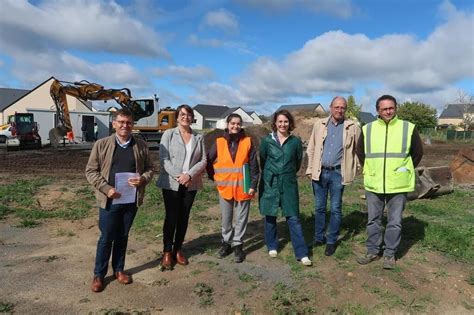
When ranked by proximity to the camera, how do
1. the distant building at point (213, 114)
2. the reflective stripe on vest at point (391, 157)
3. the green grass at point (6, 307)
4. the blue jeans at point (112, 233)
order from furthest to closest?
the distant building at point (213, 114) → the reflective stripe on vest at point (391, 157) → the blue jeans at point (112, 233) → the green grass at point (6, 307)

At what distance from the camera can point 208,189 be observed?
388 inches

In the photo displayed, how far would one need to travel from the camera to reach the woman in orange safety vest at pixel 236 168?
16.5ft

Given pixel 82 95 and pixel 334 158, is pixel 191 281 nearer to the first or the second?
pixel 334 158

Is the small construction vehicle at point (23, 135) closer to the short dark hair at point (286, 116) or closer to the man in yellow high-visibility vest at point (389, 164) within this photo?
the short dark hair at point (286, 116)

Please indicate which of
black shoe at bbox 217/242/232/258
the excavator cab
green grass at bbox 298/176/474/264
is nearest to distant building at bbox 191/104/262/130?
the excavator cab

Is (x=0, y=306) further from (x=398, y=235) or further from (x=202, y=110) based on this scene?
(x=202, y=110)

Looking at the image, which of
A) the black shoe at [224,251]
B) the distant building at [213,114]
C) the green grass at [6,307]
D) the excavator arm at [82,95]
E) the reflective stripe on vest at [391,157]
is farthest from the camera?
the distant building at [213,114]

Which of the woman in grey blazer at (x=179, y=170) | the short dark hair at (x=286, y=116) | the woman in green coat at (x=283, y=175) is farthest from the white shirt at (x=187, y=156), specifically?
the short dark hair at (x=286, y=116)

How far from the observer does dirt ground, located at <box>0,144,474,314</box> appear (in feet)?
13.2

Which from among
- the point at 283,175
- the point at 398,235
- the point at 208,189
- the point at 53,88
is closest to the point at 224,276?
the point at 283,175

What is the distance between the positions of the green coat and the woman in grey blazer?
0.78 meters

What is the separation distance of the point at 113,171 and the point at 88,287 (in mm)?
1198

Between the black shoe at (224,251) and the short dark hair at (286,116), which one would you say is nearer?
the short dark hair at (286,116)

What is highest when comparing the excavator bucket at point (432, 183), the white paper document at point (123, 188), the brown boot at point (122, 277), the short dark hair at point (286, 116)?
the short dark hair at point (286, 116)
